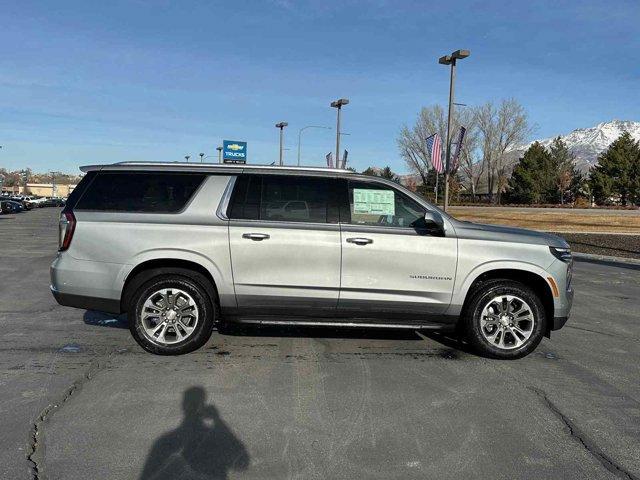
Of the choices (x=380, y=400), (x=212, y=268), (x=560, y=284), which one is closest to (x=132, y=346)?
(x=212, y=268)

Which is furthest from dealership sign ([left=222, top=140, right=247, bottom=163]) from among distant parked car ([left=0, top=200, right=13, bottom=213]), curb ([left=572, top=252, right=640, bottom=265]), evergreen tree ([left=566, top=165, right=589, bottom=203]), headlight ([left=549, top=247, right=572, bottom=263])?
evergreen tree ([left=566, top=165, right=589, bottom=203])

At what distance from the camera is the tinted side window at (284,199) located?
515 centimetres

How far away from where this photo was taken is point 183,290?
5.09 m

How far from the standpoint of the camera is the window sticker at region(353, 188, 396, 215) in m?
5.20

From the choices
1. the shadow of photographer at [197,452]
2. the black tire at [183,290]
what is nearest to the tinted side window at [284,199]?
the black tire at [183,290]

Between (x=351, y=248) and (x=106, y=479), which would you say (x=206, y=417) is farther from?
(x=351, y=248)

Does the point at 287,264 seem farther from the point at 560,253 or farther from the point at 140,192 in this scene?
the point at 560,253

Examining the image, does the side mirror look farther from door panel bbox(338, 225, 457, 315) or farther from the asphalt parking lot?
the asphalt parking lot

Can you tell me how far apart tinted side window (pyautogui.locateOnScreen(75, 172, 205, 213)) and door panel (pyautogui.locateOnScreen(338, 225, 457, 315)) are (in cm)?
166

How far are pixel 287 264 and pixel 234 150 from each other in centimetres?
3986

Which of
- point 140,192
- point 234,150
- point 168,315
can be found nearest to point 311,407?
point 168,315

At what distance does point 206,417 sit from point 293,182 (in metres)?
2.44

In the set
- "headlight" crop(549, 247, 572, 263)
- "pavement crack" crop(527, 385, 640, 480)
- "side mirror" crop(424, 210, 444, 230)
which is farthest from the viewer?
"headlight" crop(549, 247, 572, 263)

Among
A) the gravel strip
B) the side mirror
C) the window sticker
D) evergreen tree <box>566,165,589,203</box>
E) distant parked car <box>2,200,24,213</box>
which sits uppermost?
evergreen tree <box>566,165,589,203</box>
